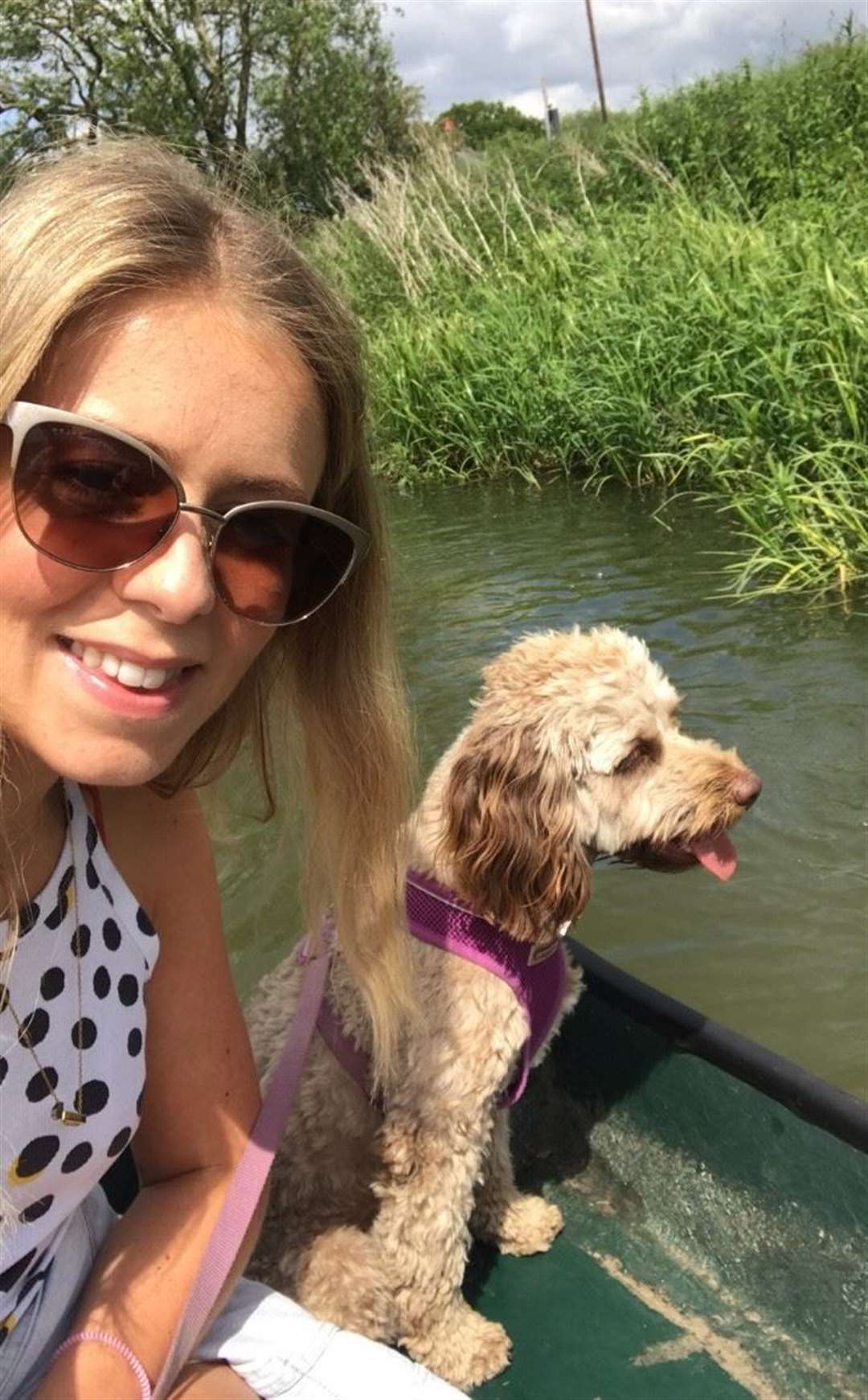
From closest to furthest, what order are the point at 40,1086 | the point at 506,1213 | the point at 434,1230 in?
the point at 40,1086, the point at 434,1230, the point at 506,1213

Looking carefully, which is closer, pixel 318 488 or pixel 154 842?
pixel 318 488

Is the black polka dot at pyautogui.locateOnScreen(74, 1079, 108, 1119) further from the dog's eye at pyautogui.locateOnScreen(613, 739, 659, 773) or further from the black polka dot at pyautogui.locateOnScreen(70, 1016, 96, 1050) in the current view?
the dog's eye at pyautogui.locateOnScreen(613, 739, 659, 773)

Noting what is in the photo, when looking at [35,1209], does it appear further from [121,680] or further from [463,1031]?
[463,1031]

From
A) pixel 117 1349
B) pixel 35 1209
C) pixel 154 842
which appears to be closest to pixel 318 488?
pixel 154 842

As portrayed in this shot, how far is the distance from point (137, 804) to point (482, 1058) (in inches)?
44.7

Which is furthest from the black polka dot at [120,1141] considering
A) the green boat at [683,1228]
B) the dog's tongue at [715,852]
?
the dog's tongue at [715,852]

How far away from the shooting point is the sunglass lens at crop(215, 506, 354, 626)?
5.04 feet

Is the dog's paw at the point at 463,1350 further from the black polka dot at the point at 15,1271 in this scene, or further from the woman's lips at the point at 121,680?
the woman's lips at the point at 121,680

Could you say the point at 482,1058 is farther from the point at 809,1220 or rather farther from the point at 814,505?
the point at 814,505

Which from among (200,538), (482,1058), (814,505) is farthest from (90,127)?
(814,505)

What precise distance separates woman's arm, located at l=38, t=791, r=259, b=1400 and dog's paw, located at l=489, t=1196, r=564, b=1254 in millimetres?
1150

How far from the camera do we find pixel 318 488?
177 centimetres

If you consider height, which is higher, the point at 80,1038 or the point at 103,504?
the point at 103,504

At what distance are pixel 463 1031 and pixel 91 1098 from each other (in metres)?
1.12
